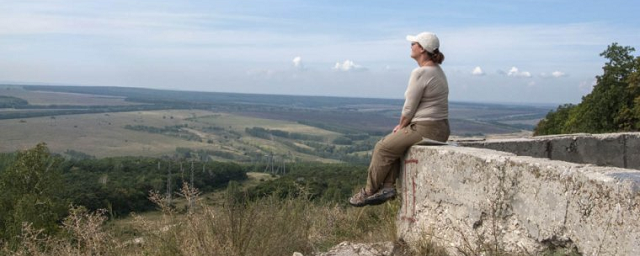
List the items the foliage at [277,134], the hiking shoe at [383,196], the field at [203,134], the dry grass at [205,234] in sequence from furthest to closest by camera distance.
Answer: the foliage at [277,134] < the field at [203,134] < the hiking shoe at [383,196] < the dry grass at [205,234]

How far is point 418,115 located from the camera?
16.6 feet

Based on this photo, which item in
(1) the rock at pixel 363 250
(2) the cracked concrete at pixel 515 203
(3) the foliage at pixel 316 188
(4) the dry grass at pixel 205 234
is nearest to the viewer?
(2) the cracked concrete at pixel 515 203

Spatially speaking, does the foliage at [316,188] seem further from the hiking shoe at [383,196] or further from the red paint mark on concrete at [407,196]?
the red paint mark on concrete at [407,196]

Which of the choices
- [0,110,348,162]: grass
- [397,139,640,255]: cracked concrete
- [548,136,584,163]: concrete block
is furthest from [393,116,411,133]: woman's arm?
[0,110,348,162]: grass

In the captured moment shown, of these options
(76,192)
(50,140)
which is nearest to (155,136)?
(50,140)

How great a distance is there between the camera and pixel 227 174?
57125mm

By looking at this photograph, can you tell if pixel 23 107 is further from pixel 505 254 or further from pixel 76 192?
pixel 505 254

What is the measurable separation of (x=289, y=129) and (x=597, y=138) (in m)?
157

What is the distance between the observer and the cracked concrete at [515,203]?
312 centimetres

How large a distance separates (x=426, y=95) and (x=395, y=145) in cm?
51

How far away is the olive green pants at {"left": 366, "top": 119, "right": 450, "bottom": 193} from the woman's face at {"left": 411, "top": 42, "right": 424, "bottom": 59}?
0.59 metres

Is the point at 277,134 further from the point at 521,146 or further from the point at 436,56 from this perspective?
the point at 436,56

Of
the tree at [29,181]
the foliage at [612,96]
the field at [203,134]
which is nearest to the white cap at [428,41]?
the foliage at [612,96]

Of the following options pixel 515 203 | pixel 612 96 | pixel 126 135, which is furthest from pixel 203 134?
pixel 515 203
